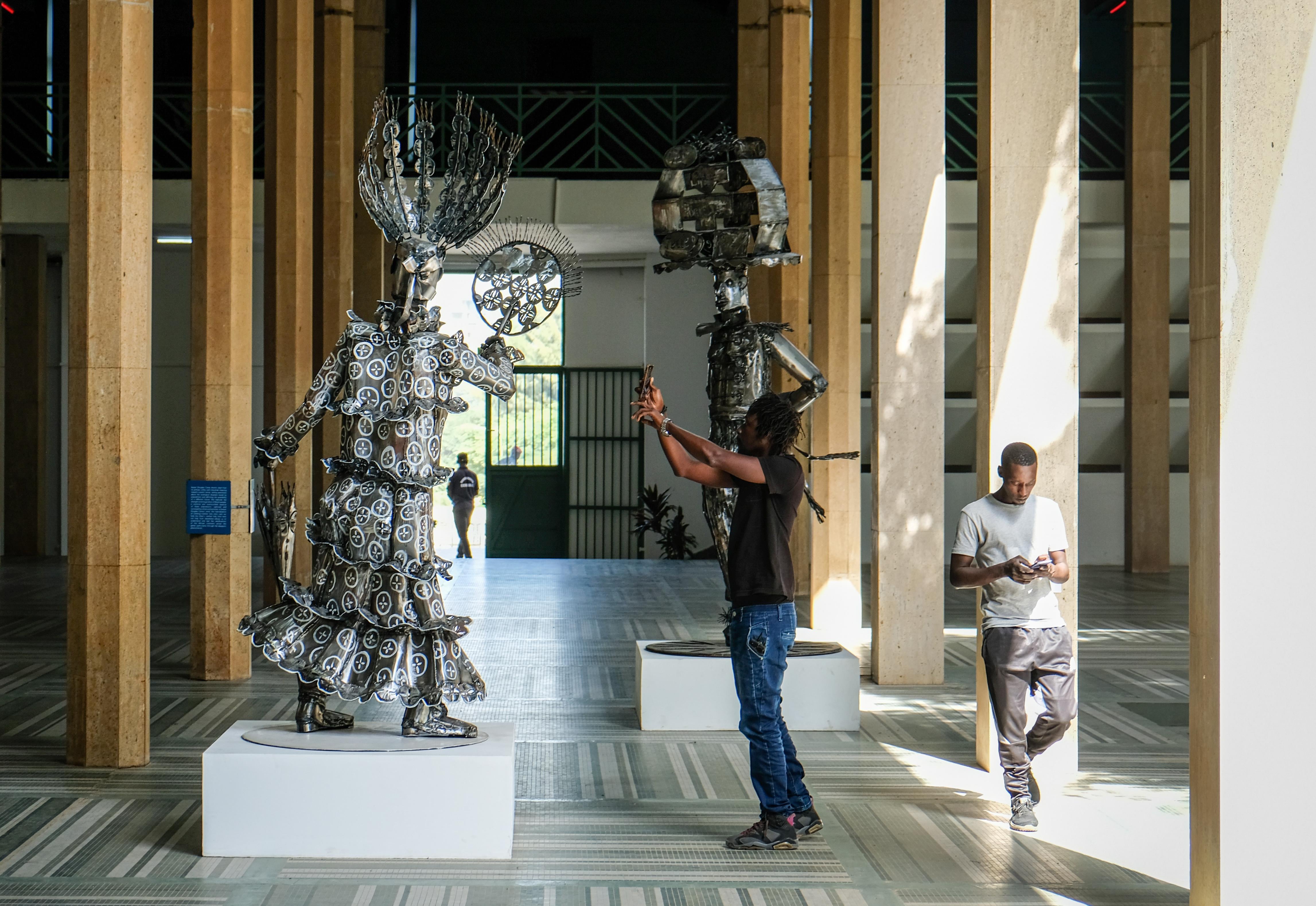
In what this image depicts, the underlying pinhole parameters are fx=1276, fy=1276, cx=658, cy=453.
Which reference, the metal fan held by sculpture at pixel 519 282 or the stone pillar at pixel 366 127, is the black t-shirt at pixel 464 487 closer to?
the stone pillar at pixel 366 127

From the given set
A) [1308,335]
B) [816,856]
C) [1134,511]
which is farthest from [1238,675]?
[1134,511]

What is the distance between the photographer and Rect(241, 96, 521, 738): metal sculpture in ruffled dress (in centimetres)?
459

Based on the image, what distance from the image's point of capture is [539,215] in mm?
14961

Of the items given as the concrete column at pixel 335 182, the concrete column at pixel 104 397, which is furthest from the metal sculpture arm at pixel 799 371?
the concrete column at pixel 335 182

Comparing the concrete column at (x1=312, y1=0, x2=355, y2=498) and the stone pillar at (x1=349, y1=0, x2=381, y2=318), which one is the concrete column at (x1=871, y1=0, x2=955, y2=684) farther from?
the stone pillar at (x1=349, y1=0, x2=381, y2=318)

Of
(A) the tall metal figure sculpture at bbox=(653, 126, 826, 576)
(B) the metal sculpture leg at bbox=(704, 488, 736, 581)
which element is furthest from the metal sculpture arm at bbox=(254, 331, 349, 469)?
(B) the metal sculpture leg at bbox=(704, 488, 736, 581)

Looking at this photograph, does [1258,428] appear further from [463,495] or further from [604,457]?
[604,457]

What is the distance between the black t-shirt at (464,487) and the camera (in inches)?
645

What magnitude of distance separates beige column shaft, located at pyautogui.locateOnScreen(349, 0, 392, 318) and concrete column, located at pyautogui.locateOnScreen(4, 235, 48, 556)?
15.0 feet

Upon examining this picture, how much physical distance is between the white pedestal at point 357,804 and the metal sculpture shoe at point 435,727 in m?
0.22

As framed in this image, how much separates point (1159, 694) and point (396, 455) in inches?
199

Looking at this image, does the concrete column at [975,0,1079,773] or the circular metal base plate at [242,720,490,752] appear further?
the concrete column at [975,0,1079,773]

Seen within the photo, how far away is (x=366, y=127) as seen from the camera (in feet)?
44.5

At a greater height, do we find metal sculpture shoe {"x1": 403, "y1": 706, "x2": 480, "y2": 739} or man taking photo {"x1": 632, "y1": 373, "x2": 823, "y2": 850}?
man taking photo {"x1": 632, "y1": 373, "x2": 823, "y2": 850}
